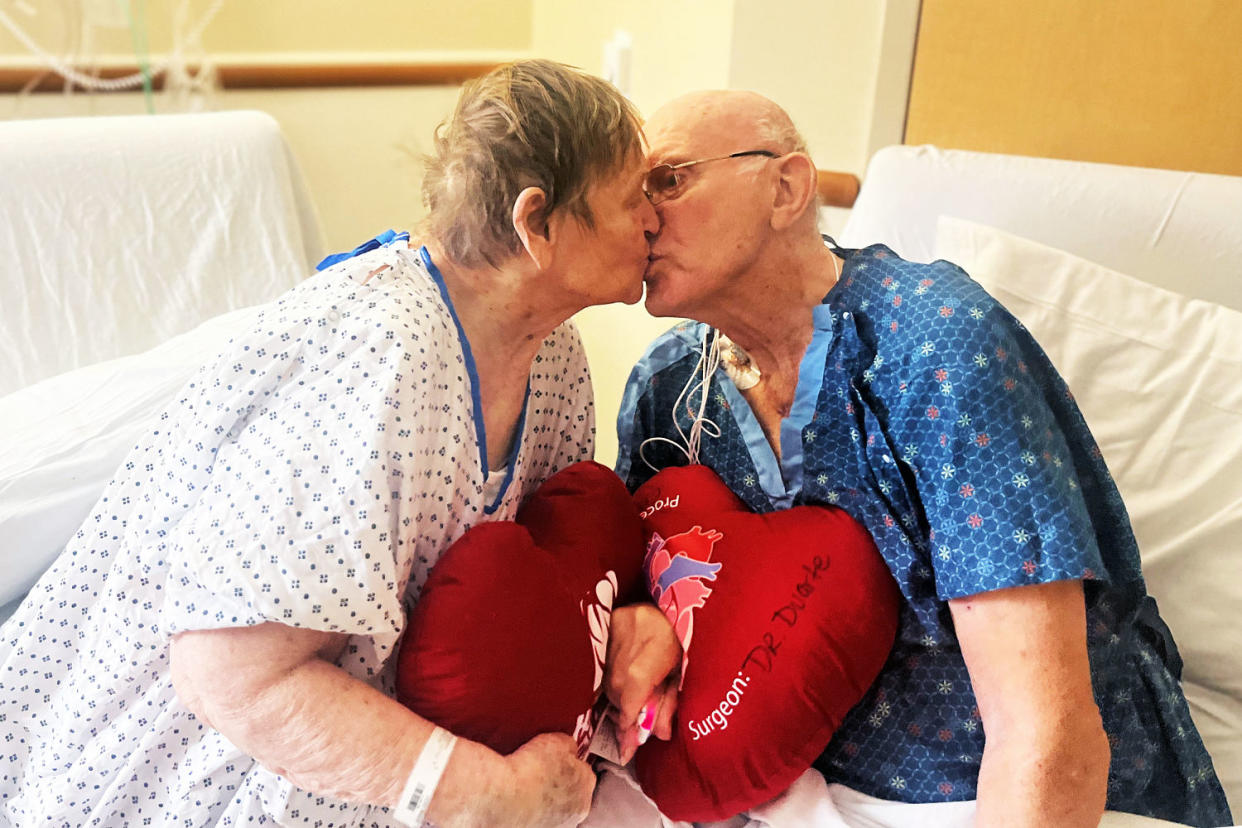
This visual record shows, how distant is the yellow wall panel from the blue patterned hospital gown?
2.42ft

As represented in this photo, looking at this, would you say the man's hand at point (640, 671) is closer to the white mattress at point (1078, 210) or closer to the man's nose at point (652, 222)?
the man's nose at point (652, 222)

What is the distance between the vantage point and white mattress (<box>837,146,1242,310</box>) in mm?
1509

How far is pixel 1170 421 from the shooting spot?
4.56 feet

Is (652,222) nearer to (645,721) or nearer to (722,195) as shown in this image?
(722,195)

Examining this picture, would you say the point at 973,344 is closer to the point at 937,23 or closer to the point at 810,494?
the point at 810,494

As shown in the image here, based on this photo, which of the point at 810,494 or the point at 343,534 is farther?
the point at 810,494

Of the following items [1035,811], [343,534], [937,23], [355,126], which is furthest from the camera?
[355,126]

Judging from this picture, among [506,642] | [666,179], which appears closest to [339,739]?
[506,642]

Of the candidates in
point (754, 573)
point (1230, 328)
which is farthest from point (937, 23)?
point (754, 573)

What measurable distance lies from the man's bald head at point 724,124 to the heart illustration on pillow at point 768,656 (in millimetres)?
440

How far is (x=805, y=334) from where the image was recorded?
4.07 feet

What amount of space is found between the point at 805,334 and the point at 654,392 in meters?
0.28

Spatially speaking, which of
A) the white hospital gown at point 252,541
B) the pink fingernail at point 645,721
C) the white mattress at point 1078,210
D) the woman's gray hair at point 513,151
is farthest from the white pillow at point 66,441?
the white mattress at point 1078,210

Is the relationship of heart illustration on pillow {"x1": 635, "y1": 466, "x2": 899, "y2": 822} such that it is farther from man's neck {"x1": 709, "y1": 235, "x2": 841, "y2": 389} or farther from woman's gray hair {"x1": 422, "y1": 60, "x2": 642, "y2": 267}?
woman's gray hair {"x1": 422, "y1": 60, "x2": 642, "y2": 267}
